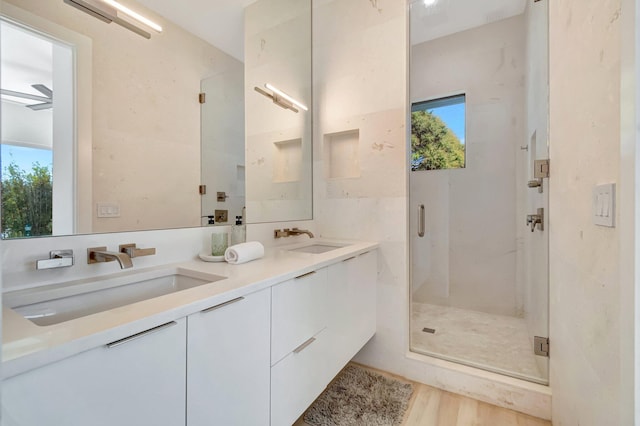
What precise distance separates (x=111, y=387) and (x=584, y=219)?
1.44 metres

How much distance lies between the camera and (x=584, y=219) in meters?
1.00

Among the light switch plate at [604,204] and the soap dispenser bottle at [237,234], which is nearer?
the light switch plate at [604,204]

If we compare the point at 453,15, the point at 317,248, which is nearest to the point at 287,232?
the point at 317,248

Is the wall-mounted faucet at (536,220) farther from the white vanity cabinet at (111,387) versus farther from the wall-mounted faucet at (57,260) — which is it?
the wall-mounted faucet at (57,260)

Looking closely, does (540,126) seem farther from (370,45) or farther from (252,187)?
(252,187)

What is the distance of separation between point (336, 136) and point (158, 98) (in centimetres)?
129

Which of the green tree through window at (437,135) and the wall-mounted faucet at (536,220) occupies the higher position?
the green tree through window at (437,135)

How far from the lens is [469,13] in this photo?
2.13 metres

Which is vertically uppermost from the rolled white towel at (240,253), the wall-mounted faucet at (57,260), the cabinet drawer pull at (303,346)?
the wall-mounted faucet at (57,260)

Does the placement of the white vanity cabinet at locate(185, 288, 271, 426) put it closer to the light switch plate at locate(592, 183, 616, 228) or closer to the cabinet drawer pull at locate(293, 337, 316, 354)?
the cabinet drawer pull at locate(293, 337, 316, 354)

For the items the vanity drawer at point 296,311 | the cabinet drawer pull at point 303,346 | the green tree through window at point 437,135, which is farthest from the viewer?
the green tree through window at point 437,135

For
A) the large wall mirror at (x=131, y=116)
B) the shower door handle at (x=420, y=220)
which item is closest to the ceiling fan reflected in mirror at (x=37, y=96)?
the large wall mirror at (x=131, y=116)

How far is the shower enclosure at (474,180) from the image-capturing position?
77.0 inches

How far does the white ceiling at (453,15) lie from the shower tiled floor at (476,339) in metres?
1.94
